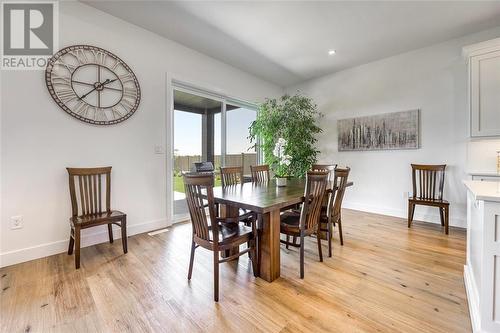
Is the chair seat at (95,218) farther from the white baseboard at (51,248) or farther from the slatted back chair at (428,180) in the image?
the slatted back chair at (428,180)

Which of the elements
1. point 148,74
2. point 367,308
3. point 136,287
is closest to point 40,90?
point 148,74

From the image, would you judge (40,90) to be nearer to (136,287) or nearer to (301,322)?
(136,287)

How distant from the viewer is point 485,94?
9.40ft

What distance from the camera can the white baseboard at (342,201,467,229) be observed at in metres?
3.42

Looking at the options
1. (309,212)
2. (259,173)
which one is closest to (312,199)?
(309,212)

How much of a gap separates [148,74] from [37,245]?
2.45 meters

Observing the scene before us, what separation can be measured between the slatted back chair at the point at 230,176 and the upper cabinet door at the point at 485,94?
10.4ft

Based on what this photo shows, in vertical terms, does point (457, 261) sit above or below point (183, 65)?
below

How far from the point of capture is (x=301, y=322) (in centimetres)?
149

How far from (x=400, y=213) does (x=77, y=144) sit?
4.99m

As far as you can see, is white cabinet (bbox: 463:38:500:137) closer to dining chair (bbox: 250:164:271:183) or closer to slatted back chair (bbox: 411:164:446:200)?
slatted back chair (bbox: 411:164:446:200)

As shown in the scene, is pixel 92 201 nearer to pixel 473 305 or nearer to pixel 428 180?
pixel 473 305

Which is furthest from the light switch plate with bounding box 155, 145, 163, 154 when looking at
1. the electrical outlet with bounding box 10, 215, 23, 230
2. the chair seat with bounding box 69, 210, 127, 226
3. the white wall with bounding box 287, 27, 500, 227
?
the white wall with bounding box 287, 27, 500, 227

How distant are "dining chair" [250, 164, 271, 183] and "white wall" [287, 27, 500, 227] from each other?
206cm
